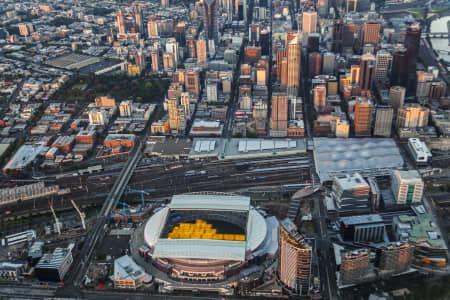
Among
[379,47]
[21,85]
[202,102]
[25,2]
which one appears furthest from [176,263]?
[25,2]

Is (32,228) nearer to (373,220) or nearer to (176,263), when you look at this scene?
(176,263)

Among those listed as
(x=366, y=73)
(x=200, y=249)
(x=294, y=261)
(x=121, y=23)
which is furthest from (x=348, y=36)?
(x=294, y=261)

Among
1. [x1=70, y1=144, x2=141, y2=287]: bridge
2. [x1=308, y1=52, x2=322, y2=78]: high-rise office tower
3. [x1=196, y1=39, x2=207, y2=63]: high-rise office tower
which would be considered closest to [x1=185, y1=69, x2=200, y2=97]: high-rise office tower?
[x1=196, y1=39, x2=207, y2=63]: high-rise office tower

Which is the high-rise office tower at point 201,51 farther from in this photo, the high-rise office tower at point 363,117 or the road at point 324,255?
the road at point 324,255

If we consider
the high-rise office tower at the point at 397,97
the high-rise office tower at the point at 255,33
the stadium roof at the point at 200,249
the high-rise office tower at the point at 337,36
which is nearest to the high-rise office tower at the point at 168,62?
the high-rise office tower at the point at 255,33

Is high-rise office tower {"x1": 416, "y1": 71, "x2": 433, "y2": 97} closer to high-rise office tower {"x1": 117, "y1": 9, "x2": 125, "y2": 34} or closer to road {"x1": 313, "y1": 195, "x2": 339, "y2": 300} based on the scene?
road {"x1": 313, "y1": 195, "x2": 339, "y2": 300}

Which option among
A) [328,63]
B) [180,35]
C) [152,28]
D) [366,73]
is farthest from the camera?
[152,28]

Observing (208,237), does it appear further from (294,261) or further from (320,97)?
(320,97)
